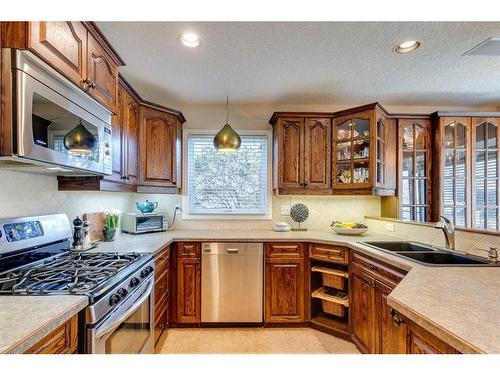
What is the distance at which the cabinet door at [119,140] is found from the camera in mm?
1979

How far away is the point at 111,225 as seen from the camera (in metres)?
2.30

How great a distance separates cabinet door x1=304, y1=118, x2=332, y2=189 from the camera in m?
2.86

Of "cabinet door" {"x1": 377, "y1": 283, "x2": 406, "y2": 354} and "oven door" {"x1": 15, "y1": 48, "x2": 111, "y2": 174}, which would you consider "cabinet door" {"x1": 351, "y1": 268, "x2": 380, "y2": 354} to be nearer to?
"cabinet door" {"x1": 377, "y1": 283, "x2": 406, "y2": 354}

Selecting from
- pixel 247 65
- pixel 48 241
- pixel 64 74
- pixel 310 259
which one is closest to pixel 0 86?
pixel 64 74

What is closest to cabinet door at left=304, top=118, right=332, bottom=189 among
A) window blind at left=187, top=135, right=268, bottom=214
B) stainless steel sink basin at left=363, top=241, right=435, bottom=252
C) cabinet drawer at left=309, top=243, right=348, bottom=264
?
window blind at left=187, top=135, right=268, bottom=214

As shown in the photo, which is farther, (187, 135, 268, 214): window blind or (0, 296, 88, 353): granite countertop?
(187, 135, 268, 214): window blind

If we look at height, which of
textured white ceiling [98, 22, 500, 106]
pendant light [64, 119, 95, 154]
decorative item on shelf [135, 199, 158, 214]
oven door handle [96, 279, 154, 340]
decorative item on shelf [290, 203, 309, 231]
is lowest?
oven door handle [96, 279, 154, 340]

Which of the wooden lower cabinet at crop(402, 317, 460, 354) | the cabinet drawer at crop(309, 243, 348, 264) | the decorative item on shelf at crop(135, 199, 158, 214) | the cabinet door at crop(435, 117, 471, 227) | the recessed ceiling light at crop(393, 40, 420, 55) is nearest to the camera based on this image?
the wooden lower cabinet at crop(402, 317, 460, 354)

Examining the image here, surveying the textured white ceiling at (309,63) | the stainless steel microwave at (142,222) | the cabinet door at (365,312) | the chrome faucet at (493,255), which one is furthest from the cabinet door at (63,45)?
the chrome faucet at (493,255)

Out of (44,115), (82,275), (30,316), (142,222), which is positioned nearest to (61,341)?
(30,316)

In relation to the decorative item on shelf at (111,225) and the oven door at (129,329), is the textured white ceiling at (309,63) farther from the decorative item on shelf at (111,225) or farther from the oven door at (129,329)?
the oven door at (129,329)

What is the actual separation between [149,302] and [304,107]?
9.03ft

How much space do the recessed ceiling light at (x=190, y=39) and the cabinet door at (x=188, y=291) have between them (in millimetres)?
1891

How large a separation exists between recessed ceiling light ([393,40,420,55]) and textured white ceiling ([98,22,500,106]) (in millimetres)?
44
